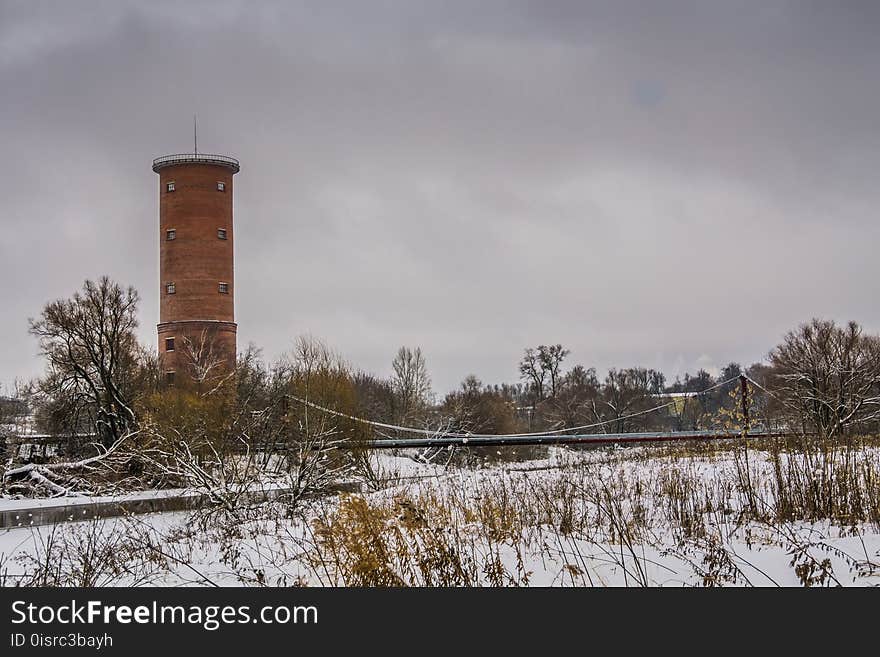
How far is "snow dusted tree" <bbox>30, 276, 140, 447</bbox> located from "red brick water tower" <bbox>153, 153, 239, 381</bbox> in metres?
9.67

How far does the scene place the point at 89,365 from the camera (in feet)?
102

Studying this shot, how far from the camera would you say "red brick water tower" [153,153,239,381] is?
42.7 metres

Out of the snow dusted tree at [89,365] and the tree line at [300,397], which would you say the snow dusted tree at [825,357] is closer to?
the tree line at [300,397]

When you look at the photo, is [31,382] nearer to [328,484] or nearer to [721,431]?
[328,484]

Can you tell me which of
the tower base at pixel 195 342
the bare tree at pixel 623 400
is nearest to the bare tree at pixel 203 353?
the tower base at pixel 195 342

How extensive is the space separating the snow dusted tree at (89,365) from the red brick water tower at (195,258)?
967 cm

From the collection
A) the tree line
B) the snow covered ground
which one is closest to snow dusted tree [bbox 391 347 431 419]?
the tree line

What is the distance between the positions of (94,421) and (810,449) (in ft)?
89.0

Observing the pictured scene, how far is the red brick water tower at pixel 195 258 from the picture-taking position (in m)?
42.7

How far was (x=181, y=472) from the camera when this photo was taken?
14547 millimetres

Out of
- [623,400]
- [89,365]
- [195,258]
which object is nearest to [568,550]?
[89,365]

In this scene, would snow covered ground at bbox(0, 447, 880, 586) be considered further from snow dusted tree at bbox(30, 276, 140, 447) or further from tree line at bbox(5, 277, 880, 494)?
snow dusted tree at bbox(30, 276, 140, 447)

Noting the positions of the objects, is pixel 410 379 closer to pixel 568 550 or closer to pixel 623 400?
pixel 623 400

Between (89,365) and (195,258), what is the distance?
1334 cm
